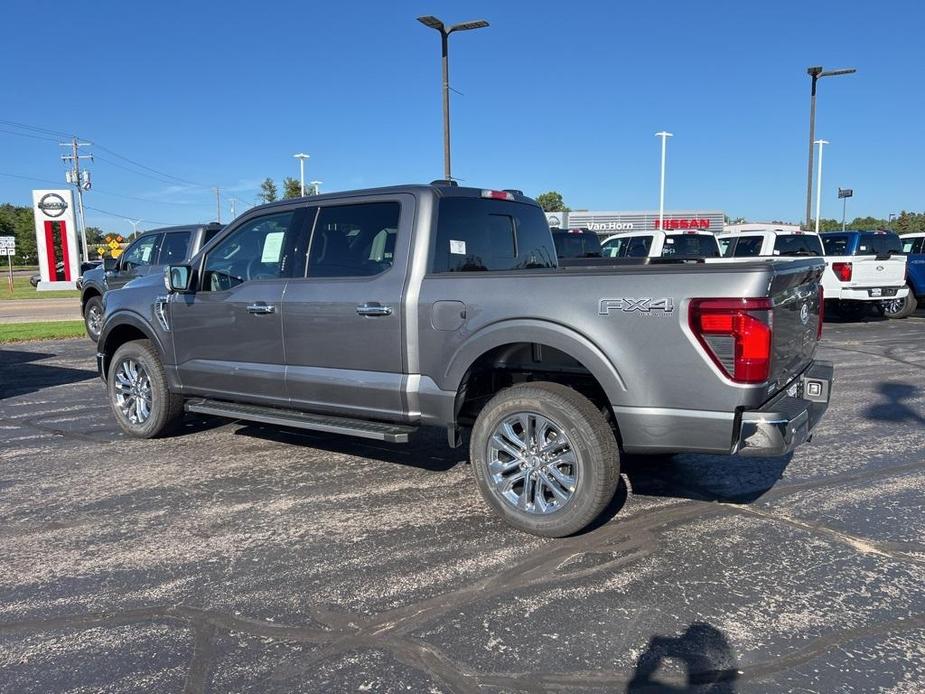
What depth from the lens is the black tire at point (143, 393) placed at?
20.5 feet

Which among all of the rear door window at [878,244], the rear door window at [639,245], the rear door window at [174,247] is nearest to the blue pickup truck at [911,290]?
the rear door window at [878,244]

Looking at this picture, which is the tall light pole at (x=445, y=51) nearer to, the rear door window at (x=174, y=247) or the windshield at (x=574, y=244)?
the windshield at (x=574, y=244)

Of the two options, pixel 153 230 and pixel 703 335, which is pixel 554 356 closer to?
pixel 703 335

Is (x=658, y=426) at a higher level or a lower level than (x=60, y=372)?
higher

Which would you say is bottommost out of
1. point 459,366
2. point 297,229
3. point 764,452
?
point 764,452

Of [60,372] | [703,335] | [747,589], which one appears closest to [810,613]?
Result: [747,589]

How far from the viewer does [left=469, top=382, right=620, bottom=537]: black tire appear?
13.0 feet

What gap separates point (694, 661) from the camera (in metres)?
2.92

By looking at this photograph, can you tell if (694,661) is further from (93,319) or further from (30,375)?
(93,319)

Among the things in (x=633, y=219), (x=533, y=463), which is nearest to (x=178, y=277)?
(x=533, y=463)

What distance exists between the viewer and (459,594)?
3.48 m

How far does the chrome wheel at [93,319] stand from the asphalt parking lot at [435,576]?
29.1ft

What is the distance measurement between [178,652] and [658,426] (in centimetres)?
244

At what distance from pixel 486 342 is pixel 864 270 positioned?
13.5 metres
